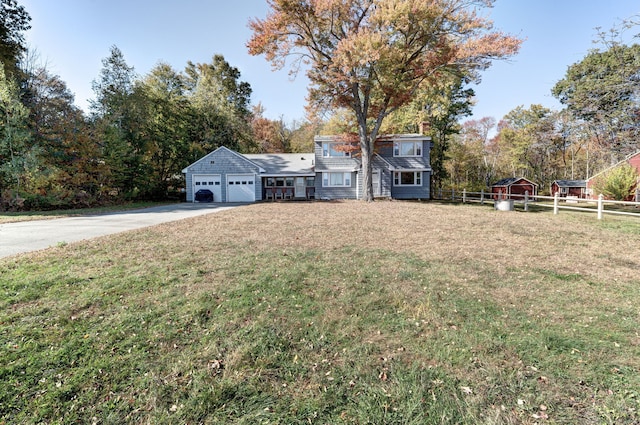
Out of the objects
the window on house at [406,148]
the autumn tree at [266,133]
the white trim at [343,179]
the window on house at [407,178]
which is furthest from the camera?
the autumn tree at [266,133]

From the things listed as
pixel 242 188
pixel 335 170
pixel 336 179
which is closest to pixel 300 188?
pixel 336 179

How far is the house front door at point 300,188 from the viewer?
77.5 feet

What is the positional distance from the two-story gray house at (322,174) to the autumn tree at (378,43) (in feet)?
13.5

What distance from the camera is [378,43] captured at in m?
14.0

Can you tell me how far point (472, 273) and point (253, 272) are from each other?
393 cm

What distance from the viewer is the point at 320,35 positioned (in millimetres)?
17172

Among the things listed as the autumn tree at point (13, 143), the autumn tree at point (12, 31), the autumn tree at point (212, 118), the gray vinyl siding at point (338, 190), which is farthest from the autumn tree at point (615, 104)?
the autumn tree at point (12, 31)

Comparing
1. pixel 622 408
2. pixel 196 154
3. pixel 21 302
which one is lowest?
pixel 622 408

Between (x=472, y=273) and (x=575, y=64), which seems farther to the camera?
(x=575, y=64)

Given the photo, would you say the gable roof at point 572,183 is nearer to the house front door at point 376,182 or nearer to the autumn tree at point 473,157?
the autumn tree at point 473,157

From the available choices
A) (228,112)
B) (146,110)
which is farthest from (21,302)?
(228,112)

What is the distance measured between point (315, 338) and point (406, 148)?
22200mm

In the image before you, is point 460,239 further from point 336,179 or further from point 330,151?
point 330,151

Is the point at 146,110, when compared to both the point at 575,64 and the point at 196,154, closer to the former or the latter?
the point at 196,154
